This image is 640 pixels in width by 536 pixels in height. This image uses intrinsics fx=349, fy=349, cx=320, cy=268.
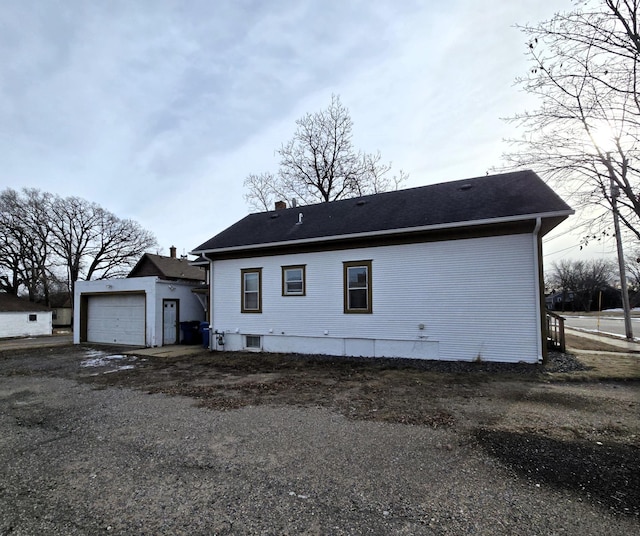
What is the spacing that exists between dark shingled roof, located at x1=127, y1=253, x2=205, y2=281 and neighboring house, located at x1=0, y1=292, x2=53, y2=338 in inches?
298

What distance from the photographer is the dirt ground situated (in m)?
3.64

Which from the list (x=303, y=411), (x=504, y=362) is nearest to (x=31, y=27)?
(x=303, y=411)

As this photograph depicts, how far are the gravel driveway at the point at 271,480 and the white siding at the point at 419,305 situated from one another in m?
4.86

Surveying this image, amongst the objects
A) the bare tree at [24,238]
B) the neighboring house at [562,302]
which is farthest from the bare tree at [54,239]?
the neighboring house at [562,302]

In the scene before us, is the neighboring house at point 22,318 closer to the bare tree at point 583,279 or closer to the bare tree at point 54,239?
the bare tree at point 54,239

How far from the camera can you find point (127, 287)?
615 inches

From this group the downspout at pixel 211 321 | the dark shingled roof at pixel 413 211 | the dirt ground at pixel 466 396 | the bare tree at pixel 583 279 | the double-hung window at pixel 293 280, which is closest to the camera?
the dirt ground at pixel 466 396

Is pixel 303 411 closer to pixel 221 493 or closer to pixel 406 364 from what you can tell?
pixel 221 493

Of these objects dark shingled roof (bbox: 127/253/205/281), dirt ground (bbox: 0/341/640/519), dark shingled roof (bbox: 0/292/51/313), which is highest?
dark shingled roof (bbox: 127/253/205/281)

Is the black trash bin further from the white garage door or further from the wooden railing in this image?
the wooden railing

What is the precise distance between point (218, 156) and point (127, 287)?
7240 mm

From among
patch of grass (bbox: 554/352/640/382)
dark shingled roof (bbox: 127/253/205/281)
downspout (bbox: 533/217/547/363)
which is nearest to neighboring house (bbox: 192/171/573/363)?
downspout (bbox: 533/217/547/363)

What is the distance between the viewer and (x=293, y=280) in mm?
12141

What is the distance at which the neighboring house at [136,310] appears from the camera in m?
14.9
